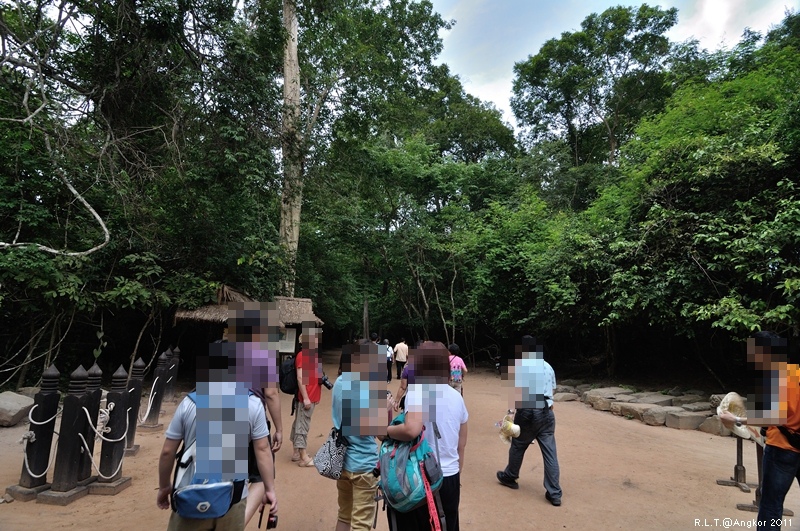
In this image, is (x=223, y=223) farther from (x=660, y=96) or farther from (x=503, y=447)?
(x=660, y=96)

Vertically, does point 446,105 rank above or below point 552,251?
above

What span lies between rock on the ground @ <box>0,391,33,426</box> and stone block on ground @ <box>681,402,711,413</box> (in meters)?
11.5

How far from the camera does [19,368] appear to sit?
8844mm

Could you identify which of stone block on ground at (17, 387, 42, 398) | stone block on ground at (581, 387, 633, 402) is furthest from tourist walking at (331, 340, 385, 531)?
stone block on ground at (581, 387, 633, 402)

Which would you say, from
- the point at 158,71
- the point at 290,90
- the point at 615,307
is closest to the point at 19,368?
the point at 158,71

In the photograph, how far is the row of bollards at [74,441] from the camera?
3963 mm

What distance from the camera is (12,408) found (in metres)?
6.66

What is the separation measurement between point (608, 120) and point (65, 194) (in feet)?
80.2

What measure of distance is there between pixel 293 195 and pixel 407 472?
31.4 ft

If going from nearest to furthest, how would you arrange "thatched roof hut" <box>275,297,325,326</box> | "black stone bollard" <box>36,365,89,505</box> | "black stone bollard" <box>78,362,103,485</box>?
"black stone bollard" <box>36,365,89,505</box>, "black stone bollard" <box>78,362,103,485</box>, "thatched roof hut" <box>275,297,325,326</box>

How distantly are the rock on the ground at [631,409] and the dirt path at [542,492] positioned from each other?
125 centimetres

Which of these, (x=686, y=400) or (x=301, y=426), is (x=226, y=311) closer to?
(x=301, y=426)

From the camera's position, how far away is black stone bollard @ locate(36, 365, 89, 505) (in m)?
3.93

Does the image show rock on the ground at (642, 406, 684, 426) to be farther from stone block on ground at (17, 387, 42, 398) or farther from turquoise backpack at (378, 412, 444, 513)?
stone block on ground at (17, 387, 42, 398)
